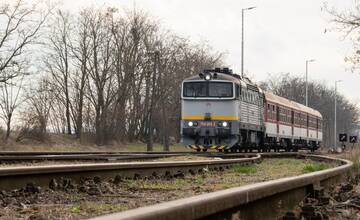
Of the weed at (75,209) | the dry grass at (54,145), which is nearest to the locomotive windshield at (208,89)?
the dry grass at (54,145)

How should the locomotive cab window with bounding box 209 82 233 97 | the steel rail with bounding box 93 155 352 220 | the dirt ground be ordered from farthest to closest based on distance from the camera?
the locomotive cab window with bounding box 209 82 233 97
the dirt ground
the steel rail with bounding box 93 155 352 220

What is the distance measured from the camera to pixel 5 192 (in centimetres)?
682

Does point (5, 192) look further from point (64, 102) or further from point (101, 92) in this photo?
point (64, 102)

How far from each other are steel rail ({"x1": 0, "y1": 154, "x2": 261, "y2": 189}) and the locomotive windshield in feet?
42.0

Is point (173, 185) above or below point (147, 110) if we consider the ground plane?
below

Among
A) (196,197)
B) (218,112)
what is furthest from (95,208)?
(218,112)

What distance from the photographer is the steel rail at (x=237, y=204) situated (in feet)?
11.2

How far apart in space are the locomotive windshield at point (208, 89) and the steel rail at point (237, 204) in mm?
17820

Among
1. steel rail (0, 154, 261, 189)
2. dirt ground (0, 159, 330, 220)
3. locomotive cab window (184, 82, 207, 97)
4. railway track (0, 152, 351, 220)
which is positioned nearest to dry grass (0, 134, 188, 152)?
locomotive cab window (184, 82, 207, 97)

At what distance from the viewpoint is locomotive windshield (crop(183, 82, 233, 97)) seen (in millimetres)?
25984

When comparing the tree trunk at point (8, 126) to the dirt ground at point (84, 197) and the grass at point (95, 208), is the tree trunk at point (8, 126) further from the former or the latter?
the grass at point (95, 208)

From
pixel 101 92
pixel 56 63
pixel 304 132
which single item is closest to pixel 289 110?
pixel 304 132

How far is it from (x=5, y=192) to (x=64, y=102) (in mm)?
47731

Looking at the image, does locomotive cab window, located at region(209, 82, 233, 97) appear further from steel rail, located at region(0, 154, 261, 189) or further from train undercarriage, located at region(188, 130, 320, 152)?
steel rail, located at region(0, 154, 261, 189)
